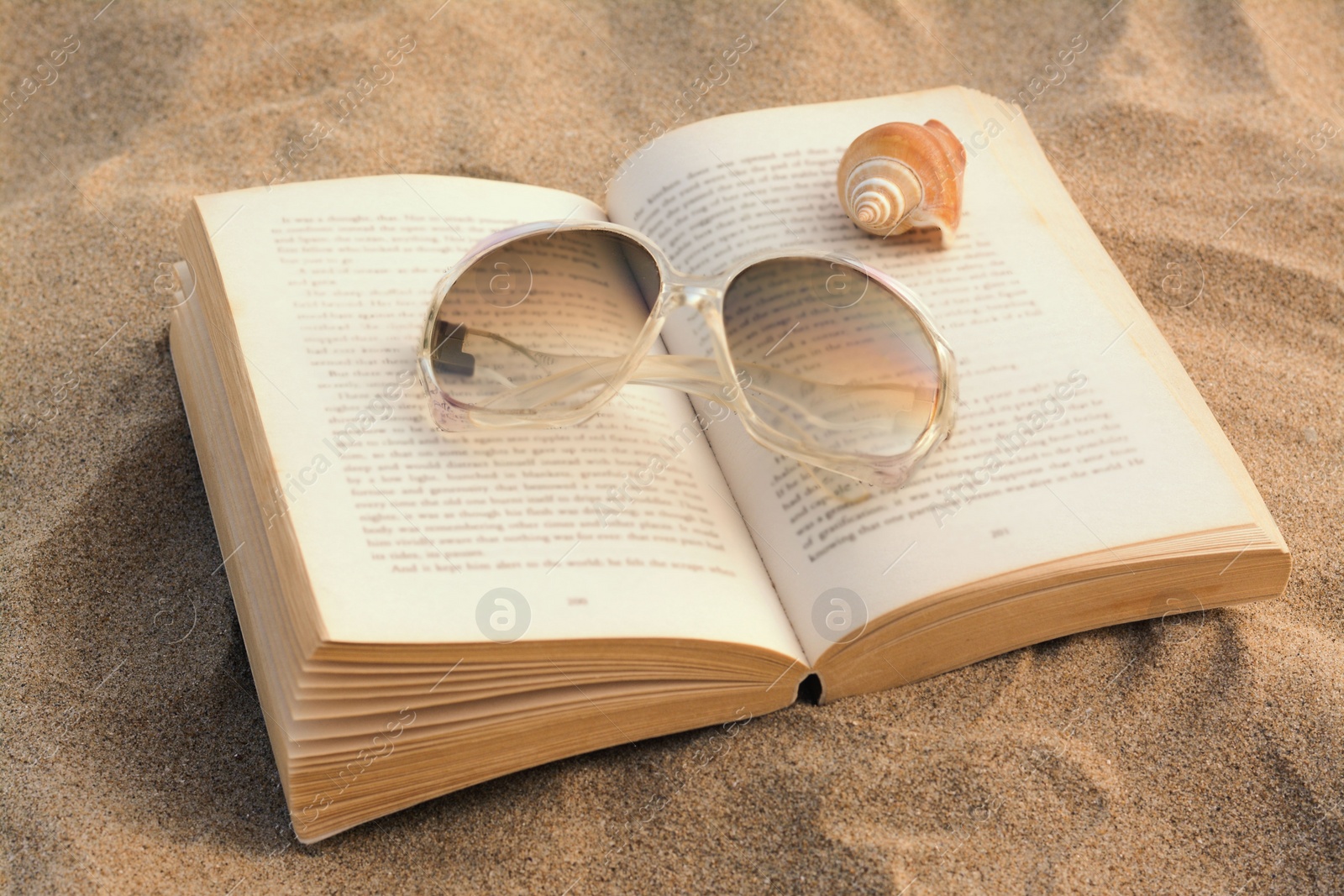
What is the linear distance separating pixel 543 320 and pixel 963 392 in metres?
0.59

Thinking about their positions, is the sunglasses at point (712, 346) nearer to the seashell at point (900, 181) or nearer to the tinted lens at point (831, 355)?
the tinted lens at point (831, 355)

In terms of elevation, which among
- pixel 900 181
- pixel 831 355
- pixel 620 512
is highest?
pixel 900 181

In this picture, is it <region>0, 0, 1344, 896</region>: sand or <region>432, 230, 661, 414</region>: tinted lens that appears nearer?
<region>0, 0, 1344, 896</region>: sand

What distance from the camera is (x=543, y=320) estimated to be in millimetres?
1403

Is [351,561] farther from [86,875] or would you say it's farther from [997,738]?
[997,738]

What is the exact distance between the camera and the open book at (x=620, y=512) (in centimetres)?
116

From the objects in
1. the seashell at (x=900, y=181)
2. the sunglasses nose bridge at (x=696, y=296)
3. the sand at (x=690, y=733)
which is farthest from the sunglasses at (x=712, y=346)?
the sand at (x=690, y=733)

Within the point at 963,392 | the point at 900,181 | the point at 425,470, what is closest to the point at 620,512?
the point at 425,470

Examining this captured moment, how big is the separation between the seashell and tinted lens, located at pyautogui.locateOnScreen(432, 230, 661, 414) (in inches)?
14.7

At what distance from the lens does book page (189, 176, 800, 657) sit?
3.83 feet

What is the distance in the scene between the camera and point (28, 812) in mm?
1180

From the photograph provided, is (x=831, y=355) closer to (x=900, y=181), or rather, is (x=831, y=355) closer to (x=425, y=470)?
(x=900, y=181)

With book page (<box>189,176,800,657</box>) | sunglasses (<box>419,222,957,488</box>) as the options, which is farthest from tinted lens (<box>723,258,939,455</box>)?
book page (<box>189,176,800,657</box>)

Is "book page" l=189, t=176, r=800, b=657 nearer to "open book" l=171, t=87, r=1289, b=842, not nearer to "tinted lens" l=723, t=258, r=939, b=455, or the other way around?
"open book" l=171, t=87, r=1289, b=842
